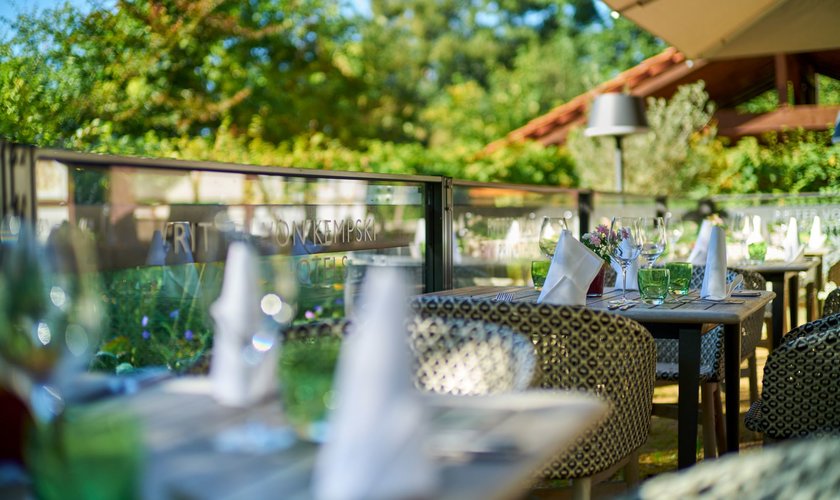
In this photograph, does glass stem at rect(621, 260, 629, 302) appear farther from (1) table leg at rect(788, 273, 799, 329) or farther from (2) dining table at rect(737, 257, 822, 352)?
(1) table leg at rect(788, 273, 799, 329)

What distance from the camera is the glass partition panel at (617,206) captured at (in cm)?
575

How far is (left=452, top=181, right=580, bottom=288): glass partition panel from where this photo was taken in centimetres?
389

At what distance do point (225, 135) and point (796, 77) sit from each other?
8257mm

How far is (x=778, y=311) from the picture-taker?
440 centimetres

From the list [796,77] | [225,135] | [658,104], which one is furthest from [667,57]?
[225,135]

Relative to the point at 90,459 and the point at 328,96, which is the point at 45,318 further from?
the point at 328,96

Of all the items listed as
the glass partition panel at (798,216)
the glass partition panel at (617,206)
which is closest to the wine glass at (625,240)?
the glass partition panel at (617,206)

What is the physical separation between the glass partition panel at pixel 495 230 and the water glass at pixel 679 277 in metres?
0.84

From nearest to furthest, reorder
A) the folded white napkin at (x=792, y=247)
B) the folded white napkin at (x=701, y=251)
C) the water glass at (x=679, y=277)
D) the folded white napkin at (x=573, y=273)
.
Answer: the folded white napkin at (x=573, y=273) → the water glass at (x=679, y=277) → the folded white napkin at (x=701, y=251) → the folded white napkin at (x=792, y=247)

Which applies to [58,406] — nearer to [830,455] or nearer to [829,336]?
[830,455]

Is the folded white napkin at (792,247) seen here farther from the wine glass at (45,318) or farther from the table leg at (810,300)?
the wine glass at (45,318)

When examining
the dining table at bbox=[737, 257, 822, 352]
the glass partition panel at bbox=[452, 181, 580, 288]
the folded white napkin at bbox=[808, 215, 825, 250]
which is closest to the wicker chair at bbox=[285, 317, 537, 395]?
the glass partition panel at bbox=[452, 181, 580, 288]

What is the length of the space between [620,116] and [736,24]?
93.1 inches

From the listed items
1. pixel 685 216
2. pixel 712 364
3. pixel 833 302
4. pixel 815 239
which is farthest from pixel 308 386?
pixel 685 216
